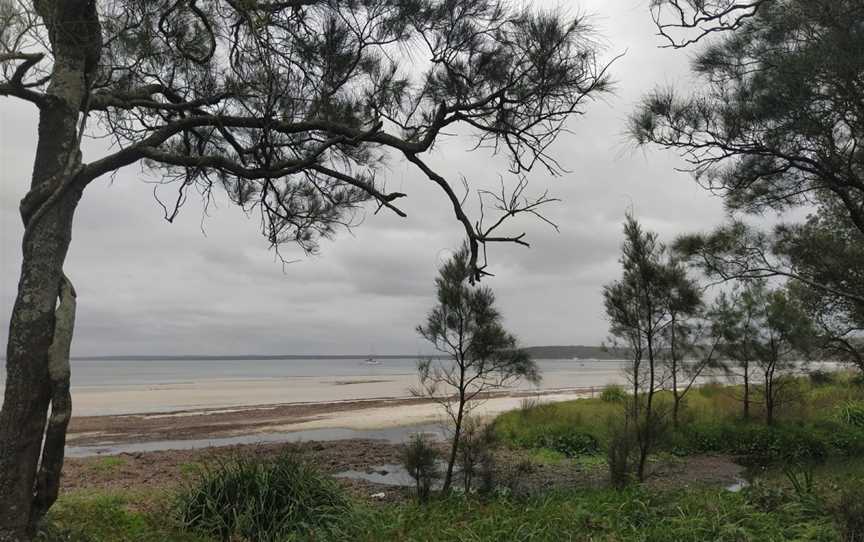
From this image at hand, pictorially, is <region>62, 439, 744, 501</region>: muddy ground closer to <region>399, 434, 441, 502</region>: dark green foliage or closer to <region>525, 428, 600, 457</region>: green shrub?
<region>399, 434, 441, 502</region>: dark green foliage

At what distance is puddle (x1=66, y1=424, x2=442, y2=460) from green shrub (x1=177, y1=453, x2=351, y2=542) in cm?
962

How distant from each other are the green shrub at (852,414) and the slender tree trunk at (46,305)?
20062mm

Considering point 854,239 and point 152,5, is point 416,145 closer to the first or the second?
point 152,5

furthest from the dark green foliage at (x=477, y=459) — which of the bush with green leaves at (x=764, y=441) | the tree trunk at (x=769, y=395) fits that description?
the tree trunk at (x=769, y=395)

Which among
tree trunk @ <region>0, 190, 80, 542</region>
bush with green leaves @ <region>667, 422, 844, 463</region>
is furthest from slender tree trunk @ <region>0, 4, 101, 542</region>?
bush with green leaves @ <region>667, 422, 844, 463</region>

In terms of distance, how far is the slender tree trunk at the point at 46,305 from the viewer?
4.03m

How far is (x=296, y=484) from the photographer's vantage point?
634 cm

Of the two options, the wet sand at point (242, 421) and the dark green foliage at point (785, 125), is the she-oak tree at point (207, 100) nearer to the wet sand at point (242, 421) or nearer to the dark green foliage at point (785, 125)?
the dark green foliage at point (785, 125)

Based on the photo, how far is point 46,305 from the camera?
421 cm

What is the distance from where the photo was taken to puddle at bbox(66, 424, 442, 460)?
16922 mm

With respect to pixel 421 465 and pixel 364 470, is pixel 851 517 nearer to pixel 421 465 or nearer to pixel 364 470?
pixel 421 465

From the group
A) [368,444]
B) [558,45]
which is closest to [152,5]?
[558,45]

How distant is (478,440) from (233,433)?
14.1 meters

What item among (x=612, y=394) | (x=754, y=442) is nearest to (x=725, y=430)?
(x=754, y=442)
